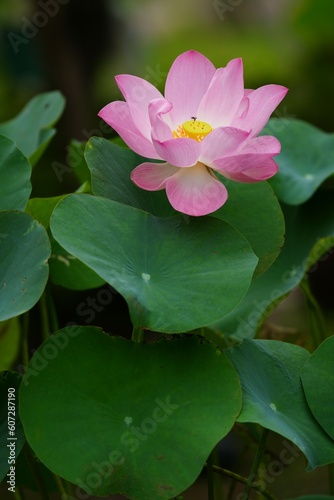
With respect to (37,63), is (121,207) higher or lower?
higher

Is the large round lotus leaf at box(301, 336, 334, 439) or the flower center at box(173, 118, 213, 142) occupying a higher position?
the flower center at box(173, 118, 213, 142)

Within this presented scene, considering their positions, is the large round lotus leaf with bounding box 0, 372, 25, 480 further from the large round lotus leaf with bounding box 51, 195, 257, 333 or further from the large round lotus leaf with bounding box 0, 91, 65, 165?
the large round lotus leaf with bounding box 0, 91, 65, 165

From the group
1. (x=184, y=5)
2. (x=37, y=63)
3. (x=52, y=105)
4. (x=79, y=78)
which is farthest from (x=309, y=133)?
(x=184, y=5)

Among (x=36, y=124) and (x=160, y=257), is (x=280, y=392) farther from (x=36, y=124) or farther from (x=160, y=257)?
(x=36, y=124)

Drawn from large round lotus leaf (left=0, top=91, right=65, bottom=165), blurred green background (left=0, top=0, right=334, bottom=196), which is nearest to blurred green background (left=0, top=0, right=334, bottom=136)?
blurred green background (left=0, top=0, right=334, bottom=196)

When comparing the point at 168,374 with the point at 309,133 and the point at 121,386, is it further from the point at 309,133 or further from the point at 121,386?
the point at 309,133
